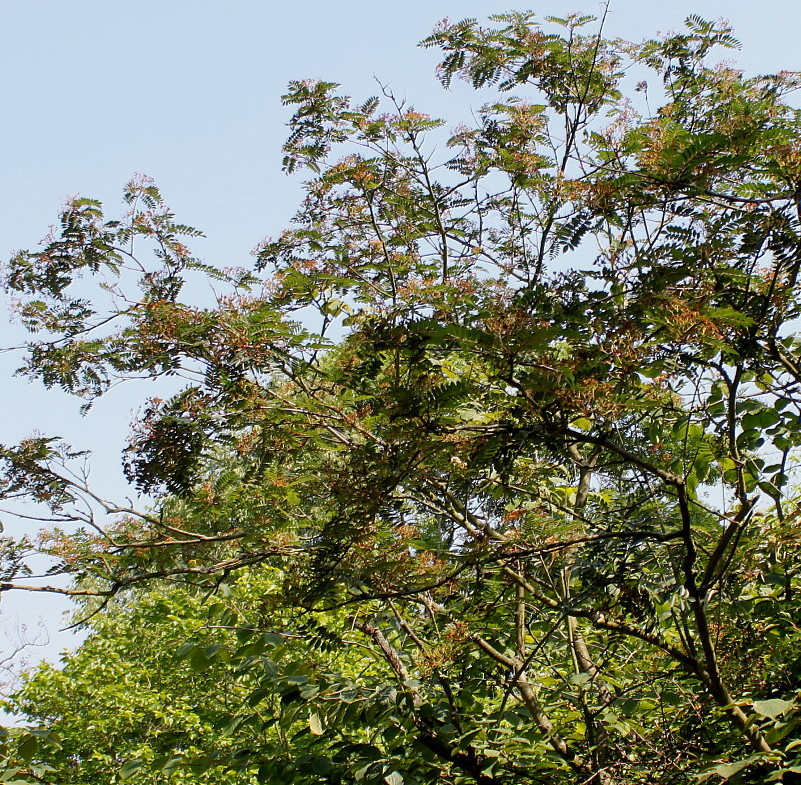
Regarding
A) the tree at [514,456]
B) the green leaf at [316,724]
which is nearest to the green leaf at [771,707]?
the tree at [514,456]

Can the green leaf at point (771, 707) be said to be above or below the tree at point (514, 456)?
below

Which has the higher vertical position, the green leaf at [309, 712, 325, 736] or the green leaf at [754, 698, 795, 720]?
the green leaf at [309, 712, 325, 736]

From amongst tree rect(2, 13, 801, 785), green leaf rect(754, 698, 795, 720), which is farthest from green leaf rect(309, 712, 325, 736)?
green leaf rect(754, 698, 795, 720)

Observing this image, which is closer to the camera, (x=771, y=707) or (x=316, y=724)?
(x=771, y=707)

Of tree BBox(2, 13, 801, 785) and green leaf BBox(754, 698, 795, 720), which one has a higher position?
tree BBox(2, 13, 801, 785)

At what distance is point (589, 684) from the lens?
3463 millimetres

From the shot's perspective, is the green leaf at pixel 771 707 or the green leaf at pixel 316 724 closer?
the green leaf at pixel 771 707

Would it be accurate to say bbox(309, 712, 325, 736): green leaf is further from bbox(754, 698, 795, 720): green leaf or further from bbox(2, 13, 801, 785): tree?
bbox(754, 698, 795, 720): green leaf

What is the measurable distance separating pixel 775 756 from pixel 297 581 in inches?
68.9

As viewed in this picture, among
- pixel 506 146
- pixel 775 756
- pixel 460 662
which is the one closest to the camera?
pixel 775 756

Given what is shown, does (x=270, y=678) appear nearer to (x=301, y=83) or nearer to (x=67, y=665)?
(x=301, y=83)

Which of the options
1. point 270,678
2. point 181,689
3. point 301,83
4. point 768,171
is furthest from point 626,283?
point 181,689

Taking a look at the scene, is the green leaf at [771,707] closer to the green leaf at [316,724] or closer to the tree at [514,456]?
the tree at [514,456]

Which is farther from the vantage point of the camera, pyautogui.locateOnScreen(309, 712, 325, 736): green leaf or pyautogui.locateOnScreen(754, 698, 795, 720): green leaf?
pyautogui.locateOnScreen(309, 712, 325, 736): green leaf
